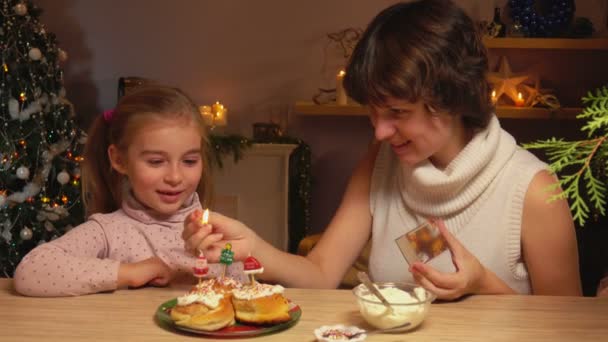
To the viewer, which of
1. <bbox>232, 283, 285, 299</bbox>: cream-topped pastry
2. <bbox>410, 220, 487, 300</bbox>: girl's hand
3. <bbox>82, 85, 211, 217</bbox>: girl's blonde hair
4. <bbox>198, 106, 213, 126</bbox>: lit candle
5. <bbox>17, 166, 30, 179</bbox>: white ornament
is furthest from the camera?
<bbox>198, 106, 213, 126</bbox>: lit candle

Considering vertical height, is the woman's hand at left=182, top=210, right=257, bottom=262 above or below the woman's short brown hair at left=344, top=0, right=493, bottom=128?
below

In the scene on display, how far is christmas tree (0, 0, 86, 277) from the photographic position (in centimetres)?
412

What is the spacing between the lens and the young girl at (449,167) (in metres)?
1.69

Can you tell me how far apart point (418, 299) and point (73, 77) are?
4616 mm

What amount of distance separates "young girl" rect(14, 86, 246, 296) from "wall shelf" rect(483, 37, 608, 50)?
3300mm

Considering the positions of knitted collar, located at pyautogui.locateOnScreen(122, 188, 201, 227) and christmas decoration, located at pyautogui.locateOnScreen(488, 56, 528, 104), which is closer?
knitted collar, located at pyautogui.locateOnScreen(122, 188, 201, 227)

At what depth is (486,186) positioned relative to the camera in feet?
5.91

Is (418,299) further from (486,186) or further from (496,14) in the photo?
(496,14)

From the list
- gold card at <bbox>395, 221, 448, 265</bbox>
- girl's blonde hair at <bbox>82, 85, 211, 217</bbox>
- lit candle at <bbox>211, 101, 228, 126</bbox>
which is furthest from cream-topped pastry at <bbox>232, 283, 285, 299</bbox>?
lit candle at <bbox>211, 101, 228, 126</bbox>

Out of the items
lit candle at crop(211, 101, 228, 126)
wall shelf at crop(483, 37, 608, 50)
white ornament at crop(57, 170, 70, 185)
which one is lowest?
white ornament at crop(57, 170, 70, 185)

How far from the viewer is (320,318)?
52.8 inches

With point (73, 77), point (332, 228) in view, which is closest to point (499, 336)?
point (332, 228)

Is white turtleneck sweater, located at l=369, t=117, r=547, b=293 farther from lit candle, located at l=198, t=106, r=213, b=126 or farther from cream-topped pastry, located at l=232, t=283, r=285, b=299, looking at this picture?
lit candle, located at l=198, t=106, r=213, b=126

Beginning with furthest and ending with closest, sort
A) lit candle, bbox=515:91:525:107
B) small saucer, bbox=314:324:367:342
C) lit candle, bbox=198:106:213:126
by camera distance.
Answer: lit candle, bbox=515:91:525:107 < lit candle, bbox=198:106:213:126 < small saucer, bbox=314:324:367:342
